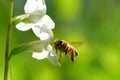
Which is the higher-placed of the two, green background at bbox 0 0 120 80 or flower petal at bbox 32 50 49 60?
flower petal at bbox 32 50 49 60

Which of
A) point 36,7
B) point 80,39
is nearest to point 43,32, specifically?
point 36,7

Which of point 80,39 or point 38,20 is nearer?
point 38,20

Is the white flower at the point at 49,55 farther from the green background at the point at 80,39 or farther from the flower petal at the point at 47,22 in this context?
the green background at the point at 80,39

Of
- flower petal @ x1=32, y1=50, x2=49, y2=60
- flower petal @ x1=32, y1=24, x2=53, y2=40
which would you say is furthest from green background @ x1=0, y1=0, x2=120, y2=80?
flower petal @ x1=32, y1=24, x2=53, y2=40

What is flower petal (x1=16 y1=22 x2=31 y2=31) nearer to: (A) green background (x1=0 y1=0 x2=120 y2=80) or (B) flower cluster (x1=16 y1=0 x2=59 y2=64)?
(B) flower cluster (x1=16 y1=0 x2=59 y2=64)

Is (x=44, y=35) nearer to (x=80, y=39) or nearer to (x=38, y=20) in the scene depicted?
(x=38, y=20)

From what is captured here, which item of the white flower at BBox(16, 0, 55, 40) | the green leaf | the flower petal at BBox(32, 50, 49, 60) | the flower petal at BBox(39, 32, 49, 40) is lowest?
the flower petal at BBox(32, 50, 49, 60)

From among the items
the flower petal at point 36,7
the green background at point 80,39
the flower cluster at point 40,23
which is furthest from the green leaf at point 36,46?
the green background at point 80,39
